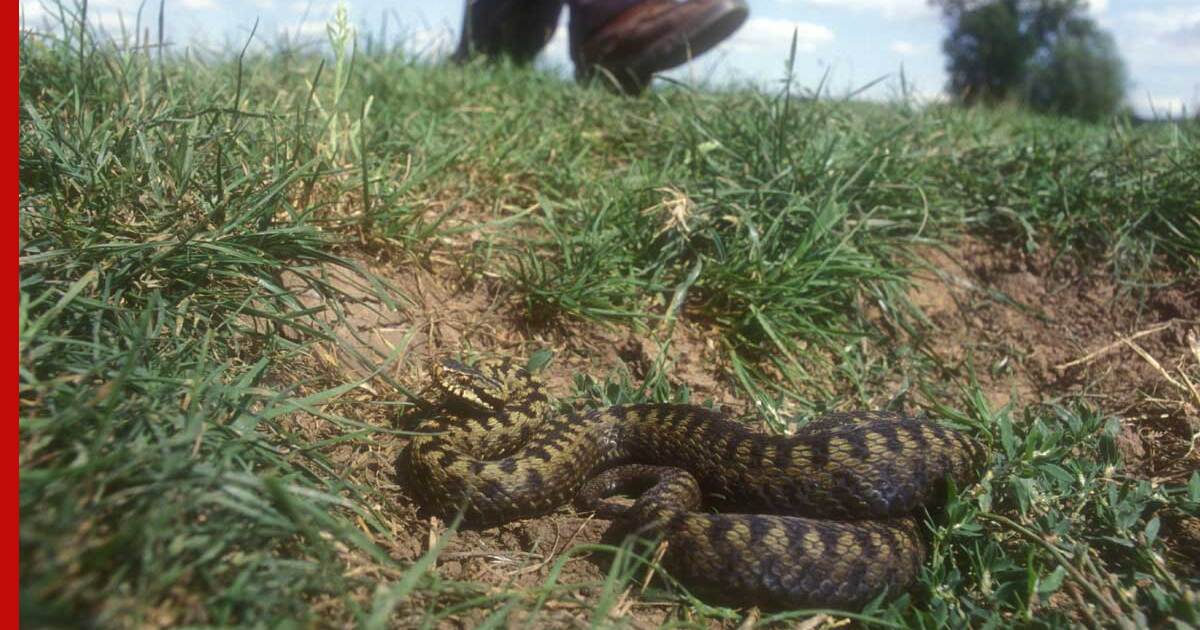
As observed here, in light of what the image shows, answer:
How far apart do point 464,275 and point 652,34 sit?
3488mm

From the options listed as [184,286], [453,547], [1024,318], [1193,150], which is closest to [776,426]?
[453,547]

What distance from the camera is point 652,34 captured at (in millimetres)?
6477

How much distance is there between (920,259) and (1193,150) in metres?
1.95

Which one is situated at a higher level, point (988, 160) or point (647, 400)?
point (988, 160)

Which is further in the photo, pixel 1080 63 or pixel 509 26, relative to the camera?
pixel 1080 63

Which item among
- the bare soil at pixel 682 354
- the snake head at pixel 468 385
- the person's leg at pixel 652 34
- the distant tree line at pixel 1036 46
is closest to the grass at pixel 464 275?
the bare soil at pixel 682 354

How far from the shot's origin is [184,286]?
2.76 meters

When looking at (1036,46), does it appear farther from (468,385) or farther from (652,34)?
(468,385)

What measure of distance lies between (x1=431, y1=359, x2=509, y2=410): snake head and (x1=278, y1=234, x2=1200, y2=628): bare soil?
170 mm

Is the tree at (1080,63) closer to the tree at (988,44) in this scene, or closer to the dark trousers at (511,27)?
the tree at (988,44)

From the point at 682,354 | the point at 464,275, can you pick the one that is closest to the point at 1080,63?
the point at 682,354

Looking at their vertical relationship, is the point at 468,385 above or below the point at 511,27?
below

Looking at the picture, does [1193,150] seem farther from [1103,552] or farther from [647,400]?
[647,400]

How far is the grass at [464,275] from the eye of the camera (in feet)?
5.67
